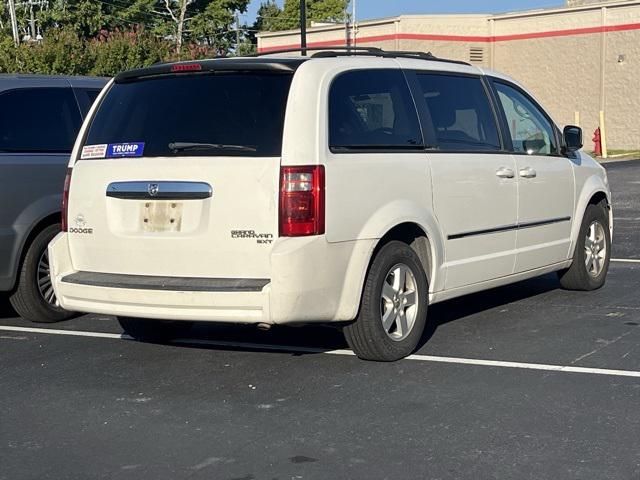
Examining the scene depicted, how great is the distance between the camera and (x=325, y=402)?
5945 mm

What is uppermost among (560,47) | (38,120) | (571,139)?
(560,47)

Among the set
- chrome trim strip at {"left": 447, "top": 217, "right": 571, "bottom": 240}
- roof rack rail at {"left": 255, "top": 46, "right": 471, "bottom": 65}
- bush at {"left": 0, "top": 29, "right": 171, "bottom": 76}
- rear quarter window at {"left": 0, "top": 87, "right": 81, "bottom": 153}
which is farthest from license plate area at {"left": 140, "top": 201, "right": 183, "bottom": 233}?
bush at {"left": 0, "top": 29, "right": 171, "bottom": 76}

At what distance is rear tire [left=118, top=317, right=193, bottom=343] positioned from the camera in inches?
301

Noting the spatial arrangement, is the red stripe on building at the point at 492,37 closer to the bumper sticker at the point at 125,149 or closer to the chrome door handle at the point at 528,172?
the chrome door handle at the point at 528,172

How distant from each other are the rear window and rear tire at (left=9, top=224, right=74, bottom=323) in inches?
67.6

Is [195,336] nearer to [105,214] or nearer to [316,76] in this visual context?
[105,214]

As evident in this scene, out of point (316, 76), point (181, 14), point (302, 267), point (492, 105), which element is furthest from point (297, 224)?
point (181, 14)

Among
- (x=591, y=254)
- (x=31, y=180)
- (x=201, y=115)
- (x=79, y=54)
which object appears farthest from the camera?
(x=79, y=54)

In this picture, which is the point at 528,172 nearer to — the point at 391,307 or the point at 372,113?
the point at 372,113

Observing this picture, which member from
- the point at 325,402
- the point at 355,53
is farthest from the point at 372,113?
the point at 325,402

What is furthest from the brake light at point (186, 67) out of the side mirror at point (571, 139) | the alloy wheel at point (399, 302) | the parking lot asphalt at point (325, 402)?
the side mirror at point (571, 139)

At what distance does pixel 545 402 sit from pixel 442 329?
2103mm

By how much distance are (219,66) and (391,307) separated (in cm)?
184

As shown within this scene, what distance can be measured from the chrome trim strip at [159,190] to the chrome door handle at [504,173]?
2.48 m
